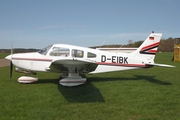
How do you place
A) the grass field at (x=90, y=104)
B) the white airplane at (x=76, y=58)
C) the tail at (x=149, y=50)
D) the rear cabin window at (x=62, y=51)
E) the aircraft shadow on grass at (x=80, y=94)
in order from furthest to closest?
1. the tail at (x=149, y=50)
2. the rear cabin window at (x=62, y=51)
3. the white airplane at (x=76, y=58)
4. the aircraft shadow on grass at (x=80, y=94)
5. the grass field at (x=90, y=104)

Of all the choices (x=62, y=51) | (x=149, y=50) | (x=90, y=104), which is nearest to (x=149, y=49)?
(x=149, y=50)

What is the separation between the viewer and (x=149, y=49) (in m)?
8.69

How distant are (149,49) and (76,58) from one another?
4212mm

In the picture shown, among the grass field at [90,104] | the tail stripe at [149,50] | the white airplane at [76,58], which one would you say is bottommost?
the grass field at [90,104]

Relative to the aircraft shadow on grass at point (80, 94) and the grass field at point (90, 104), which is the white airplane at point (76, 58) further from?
the grass field at point (90, 104)

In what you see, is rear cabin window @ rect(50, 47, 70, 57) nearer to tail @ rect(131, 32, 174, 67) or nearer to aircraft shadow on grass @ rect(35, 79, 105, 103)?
aircraft shadow on grass @ rect(35, 79, 105, 103)

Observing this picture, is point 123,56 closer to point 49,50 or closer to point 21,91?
point 49,50

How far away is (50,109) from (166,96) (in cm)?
388

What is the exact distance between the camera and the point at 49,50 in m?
7.60

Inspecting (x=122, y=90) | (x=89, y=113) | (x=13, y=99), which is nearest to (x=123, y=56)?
(x=122, y=90)

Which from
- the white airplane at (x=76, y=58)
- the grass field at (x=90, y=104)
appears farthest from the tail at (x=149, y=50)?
the grass field at (x=90, y=104)

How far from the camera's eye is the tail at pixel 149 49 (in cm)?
861

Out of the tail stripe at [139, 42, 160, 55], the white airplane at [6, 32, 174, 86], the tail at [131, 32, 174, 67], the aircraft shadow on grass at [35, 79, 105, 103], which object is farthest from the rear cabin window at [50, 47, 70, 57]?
the tail stripe at [139, 42, 160, 55]

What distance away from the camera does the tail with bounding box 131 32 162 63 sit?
8.61 m
